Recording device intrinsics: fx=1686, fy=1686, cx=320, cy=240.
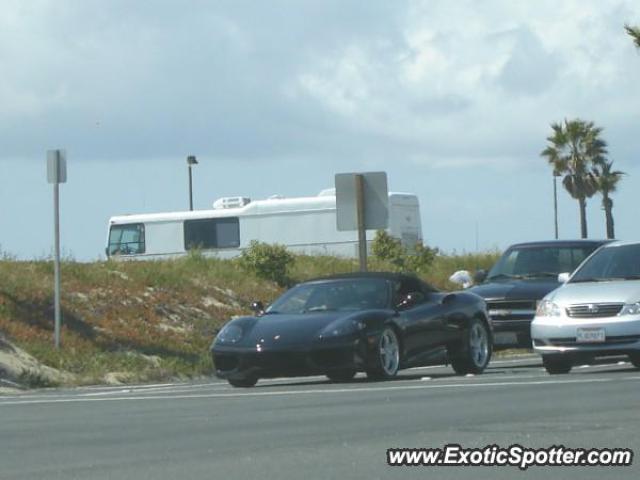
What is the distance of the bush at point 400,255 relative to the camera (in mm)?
44406

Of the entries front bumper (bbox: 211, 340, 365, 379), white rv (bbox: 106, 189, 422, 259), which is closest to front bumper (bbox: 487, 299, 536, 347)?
front bumper (bbox: 211, 340, 365, 379)

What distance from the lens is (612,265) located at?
20.7m

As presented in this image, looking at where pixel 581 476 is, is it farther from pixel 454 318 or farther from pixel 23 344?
pixel 23 344

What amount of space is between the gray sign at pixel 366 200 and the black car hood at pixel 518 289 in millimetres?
3979

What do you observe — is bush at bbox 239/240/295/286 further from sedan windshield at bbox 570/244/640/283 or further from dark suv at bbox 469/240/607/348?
sedan windshield at bbox 570/244/640/283

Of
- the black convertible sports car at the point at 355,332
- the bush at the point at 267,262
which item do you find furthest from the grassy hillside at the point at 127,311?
the black convertible sports car at the point at 355,332

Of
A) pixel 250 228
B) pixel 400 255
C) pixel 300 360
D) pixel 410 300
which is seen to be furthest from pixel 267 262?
pixel 300 360

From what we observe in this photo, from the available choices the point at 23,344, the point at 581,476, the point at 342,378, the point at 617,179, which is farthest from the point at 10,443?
the point at 617,179

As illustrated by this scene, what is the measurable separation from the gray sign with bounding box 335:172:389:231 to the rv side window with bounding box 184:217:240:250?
21.4 metres

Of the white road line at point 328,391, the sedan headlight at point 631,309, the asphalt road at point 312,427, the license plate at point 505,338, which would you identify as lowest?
the asphalt road at point 312,427

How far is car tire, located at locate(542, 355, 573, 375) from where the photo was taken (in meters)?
19.8

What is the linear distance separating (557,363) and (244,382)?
12.2 ft

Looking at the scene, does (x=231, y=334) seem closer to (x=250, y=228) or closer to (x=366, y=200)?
(x=366, y=200)

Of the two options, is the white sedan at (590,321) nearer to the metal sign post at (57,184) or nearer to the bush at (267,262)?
the metal sign post at (57,184)
